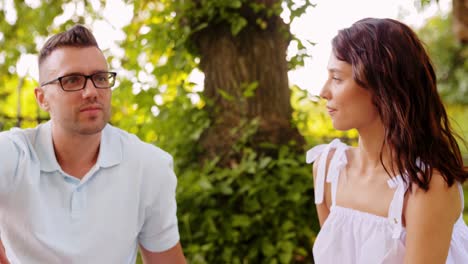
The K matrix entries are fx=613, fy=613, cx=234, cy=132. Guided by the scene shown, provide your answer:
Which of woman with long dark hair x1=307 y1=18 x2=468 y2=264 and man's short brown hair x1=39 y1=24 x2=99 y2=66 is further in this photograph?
man's short brown hair x1=39 y1=24 x2=99 y2=66

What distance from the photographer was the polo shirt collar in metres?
2.10

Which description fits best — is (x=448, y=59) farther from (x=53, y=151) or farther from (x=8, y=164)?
(x=8, y=164)

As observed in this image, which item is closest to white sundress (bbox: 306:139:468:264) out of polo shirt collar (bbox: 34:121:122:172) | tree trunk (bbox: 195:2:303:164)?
polo shirt collar (bbox: 34:121:122:172)

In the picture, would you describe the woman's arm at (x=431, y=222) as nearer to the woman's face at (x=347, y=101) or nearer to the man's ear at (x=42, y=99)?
the woman's face at (x=347, y=101)

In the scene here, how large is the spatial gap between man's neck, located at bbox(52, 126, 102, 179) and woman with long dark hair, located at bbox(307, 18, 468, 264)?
853 millimetres

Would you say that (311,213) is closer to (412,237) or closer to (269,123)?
(269,123)

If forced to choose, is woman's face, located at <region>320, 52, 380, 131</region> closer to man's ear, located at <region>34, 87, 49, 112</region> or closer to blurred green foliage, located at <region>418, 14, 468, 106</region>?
man's ear, located at <region>34, 87, 49, 112</region>

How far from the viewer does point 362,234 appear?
6.43ft

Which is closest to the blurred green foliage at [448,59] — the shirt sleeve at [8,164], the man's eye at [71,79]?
the man's eye at [71,79]

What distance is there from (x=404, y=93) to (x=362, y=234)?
1.54 feet

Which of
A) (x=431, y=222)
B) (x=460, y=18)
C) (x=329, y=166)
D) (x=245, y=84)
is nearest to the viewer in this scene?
(x=431, y=222)

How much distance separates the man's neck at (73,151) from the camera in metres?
2.14

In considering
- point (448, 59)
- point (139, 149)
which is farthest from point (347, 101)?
point (448, 59)

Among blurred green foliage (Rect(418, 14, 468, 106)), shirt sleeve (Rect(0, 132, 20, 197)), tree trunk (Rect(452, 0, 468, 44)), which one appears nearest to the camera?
shirt sleeve (Rect(0, 132, 20, 197))
